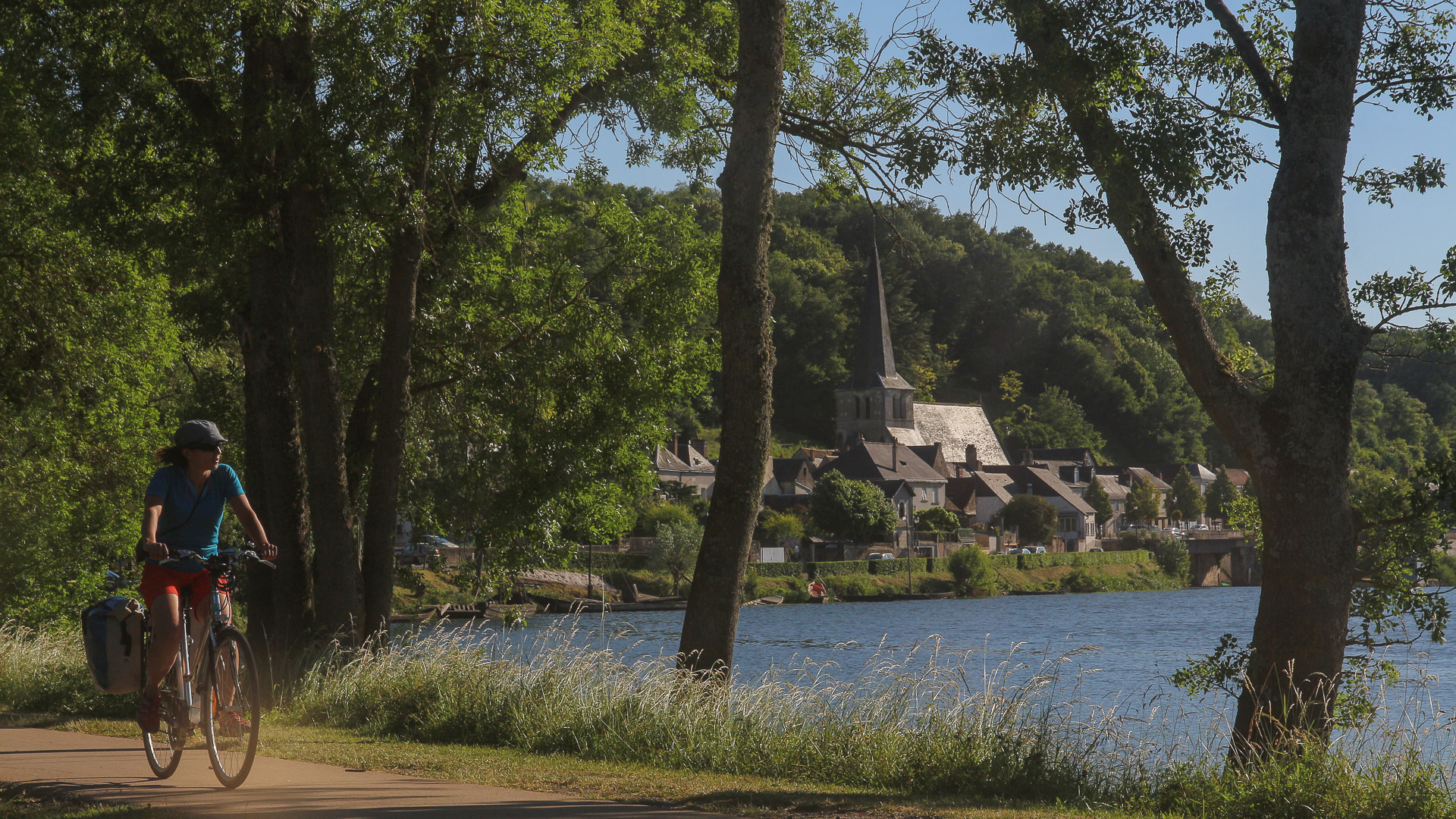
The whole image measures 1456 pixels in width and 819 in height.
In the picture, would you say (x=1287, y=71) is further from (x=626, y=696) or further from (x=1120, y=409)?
(x=1120, y=409)

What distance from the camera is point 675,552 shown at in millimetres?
63094

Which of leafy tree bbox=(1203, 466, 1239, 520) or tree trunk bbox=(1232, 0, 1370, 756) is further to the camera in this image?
leafy tree bbox=(1203, 466, 1239, 520)

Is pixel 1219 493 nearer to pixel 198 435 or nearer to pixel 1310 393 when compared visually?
pixel 1310 393

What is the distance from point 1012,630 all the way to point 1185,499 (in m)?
72.8

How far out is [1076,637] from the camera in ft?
140

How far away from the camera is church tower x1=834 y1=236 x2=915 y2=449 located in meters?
110

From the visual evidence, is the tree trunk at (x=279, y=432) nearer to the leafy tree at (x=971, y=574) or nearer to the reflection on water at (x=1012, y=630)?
the reflection on water at (x=1012, y=630)

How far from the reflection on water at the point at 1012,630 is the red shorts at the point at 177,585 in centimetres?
1665

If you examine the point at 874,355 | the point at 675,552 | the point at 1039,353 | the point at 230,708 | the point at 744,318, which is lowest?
the point at 675,552

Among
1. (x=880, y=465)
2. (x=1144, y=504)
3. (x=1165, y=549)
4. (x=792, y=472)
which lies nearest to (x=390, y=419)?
(x=792, y=472)

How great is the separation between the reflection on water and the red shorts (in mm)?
16647

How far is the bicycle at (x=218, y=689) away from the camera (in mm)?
5984

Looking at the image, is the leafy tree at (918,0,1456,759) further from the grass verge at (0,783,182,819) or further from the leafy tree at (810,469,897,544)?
the leafy tree at (810,469,897,544)

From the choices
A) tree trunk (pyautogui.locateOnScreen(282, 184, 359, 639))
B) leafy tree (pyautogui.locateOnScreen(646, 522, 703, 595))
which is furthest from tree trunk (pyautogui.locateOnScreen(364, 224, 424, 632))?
leafy tree (pyautogui.locateOnScreen(646, 522, 703, 595))
